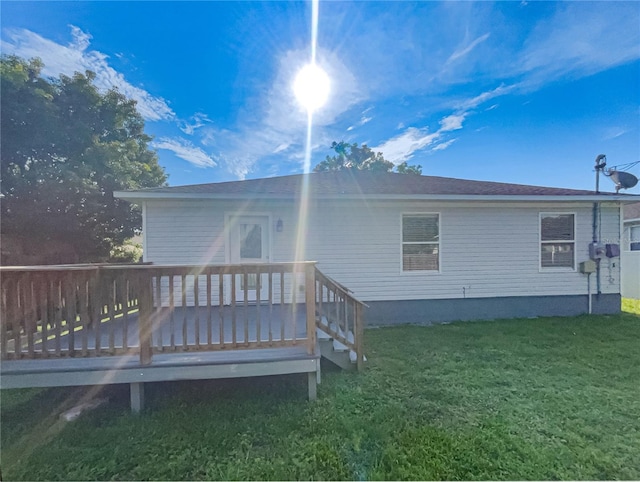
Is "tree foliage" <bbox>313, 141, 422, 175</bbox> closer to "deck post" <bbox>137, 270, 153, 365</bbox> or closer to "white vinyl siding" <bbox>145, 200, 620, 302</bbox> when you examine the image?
"white vinyl siding" <bbox>145, 200, 620, 302</bbox>

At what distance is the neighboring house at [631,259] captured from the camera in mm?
10508

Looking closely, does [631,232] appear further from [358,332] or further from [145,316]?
[145,316]

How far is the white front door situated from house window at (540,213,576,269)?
255 inches

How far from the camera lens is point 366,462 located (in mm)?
2242

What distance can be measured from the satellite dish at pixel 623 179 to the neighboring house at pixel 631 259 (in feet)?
17.3

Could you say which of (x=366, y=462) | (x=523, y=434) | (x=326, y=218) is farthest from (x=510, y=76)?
(x=366, y=462)

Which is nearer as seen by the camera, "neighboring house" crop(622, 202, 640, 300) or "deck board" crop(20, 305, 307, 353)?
"deck board" crop(20, 305, 307, 353)

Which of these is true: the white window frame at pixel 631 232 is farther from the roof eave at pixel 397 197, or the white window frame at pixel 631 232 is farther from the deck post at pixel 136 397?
the deck post at pixel 136 397

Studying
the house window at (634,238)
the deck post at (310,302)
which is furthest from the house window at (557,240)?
the house window at (634,238)

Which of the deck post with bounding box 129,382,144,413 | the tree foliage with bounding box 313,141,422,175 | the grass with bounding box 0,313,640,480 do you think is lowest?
the grass with bounding box 0,313,640,480

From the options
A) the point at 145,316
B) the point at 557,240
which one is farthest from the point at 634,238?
the point at 145,316

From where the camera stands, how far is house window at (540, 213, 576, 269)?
684cm

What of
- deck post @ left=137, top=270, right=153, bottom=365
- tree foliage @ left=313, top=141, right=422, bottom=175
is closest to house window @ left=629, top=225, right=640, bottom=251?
tree foliage @ left=313, top=141, right=422, bottom=175

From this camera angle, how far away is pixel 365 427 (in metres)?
2.64
